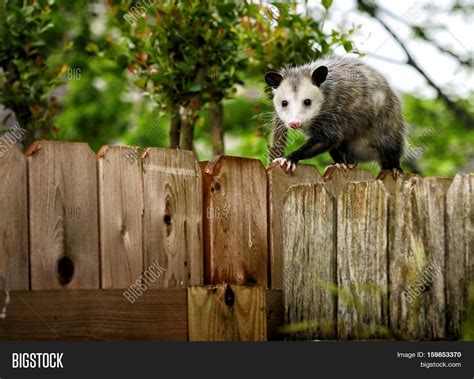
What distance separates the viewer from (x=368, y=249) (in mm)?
3086

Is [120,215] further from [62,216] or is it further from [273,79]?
[273,79]

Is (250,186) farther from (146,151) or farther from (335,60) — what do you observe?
(335,60)

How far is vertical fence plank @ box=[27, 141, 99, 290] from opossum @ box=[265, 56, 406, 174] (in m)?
1.37

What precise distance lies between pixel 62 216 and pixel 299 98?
183 centimetres

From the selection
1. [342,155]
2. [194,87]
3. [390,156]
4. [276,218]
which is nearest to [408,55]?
[390,156]

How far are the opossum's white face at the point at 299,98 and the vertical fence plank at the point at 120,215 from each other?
137 centimetres

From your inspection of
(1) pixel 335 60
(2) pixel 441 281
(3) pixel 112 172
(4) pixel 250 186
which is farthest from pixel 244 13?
(2) pixel 441 281

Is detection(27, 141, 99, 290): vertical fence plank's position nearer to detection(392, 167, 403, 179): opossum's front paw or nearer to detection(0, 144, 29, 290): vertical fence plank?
detection(0, 144, 29, 290): vertical fence plank

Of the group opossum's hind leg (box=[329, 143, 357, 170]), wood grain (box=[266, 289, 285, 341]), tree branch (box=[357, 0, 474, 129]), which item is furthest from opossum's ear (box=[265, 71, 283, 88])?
tree branch (box=[357, 0, 474, 129])

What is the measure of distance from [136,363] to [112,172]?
731 millimetres

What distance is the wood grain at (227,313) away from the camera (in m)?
3.18

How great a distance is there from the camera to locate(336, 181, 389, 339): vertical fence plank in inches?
120

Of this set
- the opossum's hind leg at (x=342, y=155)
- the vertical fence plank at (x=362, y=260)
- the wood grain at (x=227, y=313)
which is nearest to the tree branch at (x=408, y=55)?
the opossum's hind leg at (x=342, y=155)

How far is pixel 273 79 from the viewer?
4426 mm
